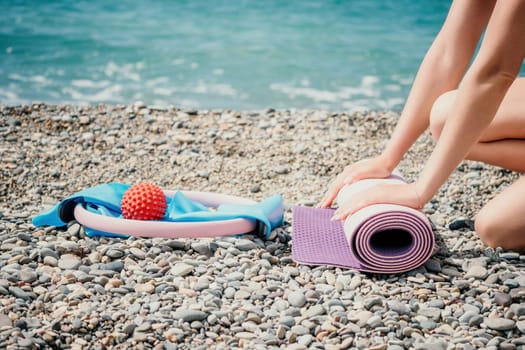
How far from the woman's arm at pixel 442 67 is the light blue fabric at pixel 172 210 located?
80 cm

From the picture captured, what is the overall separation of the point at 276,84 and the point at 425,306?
26.6ft

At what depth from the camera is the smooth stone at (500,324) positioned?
2.58 metres

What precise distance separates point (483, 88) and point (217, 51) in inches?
422

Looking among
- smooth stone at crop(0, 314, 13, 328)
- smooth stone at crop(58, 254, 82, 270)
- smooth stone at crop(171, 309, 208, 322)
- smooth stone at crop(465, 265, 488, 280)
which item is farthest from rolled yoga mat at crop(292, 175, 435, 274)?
smooth stone at crop(0, 314, 13, 328)

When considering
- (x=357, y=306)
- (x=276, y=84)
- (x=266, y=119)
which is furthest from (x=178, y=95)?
(x=357, y=306)

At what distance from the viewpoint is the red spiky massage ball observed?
134 inches

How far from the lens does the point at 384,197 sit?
9.92ft

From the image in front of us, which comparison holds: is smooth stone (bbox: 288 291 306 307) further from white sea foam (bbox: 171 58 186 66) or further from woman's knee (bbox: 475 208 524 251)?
white sea foam (bbox: 171 58 186 66)

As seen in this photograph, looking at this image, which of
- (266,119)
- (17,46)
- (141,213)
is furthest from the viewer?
(17,46)

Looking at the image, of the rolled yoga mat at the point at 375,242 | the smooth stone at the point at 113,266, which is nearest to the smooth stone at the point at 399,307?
the rolled yoga mat at the point at 375,242

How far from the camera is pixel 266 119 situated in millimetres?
6457

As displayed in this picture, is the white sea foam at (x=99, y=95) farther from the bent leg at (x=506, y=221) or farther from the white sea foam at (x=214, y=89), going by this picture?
the bent leg at (x=506, y=221)

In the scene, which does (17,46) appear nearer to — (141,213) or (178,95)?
(178,95)

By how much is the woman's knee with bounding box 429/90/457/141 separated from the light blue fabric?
1037 millimetres
